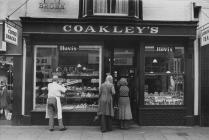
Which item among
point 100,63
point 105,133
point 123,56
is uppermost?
point 123,56

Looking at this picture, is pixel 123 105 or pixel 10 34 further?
pixel 123 105

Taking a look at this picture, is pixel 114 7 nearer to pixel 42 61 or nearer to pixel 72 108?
pixel 42 61

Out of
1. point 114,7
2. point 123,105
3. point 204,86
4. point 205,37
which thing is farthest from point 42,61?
point 204,86

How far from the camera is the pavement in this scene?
33.3 feet

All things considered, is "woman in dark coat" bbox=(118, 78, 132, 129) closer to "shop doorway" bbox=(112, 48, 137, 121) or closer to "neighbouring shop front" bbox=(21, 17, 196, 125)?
"neighbouring shop front" bbox=(21, 17, 196, 125)

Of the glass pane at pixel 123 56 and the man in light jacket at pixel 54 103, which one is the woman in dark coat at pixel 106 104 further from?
the glass pane at pixel 123 56

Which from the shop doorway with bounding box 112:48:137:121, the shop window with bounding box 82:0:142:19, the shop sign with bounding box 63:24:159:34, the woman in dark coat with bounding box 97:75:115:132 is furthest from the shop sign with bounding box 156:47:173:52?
the woman in dark coat with bounding box 97:75:115:132

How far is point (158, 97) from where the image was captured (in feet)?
40.0

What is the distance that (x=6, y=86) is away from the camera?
39.2 ft

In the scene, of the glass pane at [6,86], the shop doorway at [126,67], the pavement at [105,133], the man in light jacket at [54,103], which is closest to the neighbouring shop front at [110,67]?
the shop doorway at [126,67]

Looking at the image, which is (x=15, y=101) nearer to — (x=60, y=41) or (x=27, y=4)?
(x=60, y=41)

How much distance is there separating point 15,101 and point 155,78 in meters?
4.92

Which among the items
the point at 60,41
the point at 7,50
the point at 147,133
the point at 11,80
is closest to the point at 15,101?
the point at 11,80

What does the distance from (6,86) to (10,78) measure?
1.03 feet
